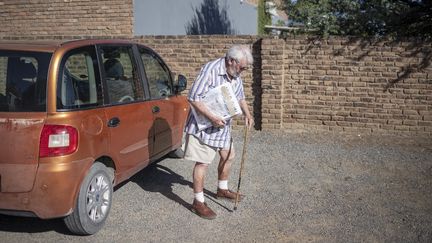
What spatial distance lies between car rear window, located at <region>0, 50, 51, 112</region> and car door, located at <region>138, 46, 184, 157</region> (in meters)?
1.58

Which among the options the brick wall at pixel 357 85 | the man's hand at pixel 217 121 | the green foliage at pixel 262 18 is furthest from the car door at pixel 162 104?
the green foliage at pixel 262 18

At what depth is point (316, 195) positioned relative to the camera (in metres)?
5.37

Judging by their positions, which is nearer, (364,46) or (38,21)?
(364,46)

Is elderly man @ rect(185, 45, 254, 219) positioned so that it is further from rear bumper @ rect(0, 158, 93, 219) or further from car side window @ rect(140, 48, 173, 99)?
rear bumper @ rect(0, 158, 93, 219)

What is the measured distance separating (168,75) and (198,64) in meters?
3.09

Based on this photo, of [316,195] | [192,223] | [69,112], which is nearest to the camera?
[69,112]

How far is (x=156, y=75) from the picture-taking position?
582 centimetres

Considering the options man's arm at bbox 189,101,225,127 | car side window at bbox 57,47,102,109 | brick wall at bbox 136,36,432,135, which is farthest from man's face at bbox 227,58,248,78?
brick wall at bbox 136,36,432,135

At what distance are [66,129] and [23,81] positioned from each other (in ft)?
1.88

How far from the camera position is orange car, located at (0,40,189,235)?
147 inches

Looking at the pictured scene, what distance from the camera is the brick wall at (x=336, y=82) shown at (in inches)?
317

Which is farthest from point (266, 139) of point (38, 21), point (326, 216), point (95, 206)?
point (38, 21)

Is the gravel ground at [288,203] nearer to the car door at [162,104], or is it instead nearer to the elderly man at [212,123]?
the elderly man at [212,123]

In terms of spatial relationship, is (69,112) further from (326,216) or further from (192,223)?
(326,216)
